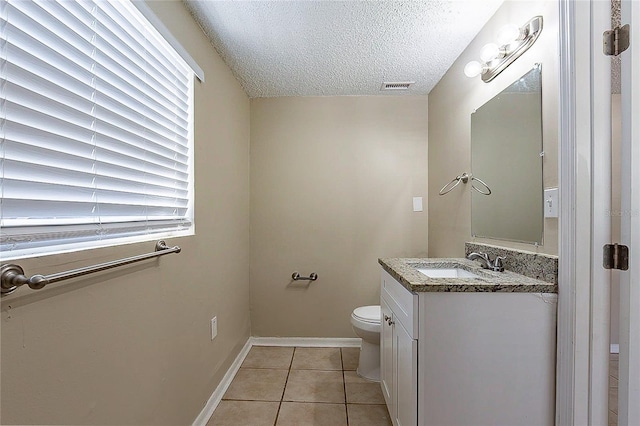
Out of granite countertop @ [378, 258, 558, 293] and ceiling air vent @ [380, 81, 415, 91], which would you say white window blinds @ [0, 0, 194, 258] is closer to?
granite countertop @ [378, 258, 558, 293]

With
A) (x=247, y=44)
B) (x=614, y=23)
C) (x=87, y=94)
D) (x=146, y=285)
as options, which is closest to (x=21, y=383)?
(x=146, y=285)

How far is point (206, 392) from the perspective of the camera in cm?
172

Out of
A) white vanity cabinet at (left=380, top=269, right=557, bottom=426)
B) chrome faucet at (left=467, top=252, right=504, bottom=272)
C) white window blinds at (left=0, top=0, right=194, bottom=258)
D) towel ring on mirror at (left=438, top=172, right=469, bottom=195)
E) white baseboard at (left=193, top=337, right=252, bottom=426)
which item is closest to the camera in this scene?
white window blinds at (left=0, top=0, right=194, bottom=258)

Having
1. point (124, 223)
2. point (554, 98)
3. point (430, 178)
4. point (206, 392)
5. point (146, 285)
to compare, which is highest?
point (554, 98)

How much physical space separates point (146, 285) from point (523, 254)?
160 centimetres

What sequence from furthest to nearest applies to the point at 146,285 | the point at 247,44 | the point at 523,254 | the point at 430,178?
the point at 430,178
the point at 247,44
the point at 523,254
the point at 146,285

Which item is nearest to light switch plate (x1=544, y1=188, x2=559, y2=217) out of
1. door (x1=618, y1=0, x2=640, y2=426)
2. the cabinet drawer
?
door (x1=618, y1=0, x2=640, y2=426)

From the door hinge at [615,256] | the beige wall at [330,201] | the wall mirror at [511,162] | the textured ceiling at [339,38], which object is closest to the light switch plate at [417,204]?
the beige wall at [330,201]

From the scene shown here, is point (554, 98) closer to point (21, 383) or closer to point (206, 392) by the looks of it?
point (21, 383)

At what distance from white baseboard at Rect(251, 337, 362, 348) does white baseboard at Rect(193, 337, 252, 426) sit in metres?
0.20

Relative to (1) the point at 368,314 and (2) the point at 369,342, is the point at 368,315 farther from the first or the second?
(2) the point at 369,342

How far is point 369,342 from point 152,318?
1.47m

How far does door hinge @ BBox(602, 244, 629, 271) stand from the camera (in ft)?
3.39

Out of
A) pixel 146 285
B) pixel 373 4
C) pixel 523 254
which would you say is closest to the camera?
pixel 146 285
